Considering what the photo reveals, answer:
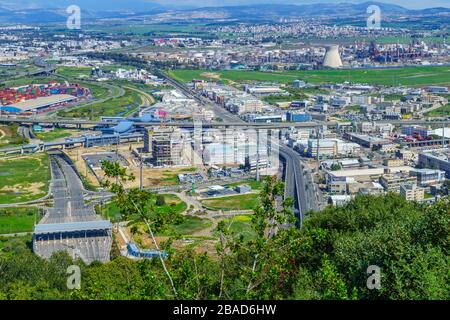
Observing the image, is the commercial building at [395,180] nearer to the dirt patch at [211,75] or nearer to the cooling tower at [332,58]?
the dirt patch at [211,75]

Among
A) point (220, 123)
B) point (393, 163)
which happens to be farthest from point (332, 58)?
point (393, 163)

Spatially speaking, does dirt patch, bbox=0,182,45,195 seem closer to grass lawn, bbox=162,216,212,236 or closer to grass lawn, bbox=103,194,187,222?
grass lawn, bbox=103,194,187,222

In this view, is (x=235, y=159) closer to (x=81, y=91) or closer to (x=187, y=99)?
(x=187, y=99)

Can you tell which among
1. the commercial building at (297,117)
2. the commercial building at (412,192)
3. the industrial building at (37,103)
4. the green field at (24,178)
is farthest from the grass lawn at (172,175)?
the industrial building at (37,103)

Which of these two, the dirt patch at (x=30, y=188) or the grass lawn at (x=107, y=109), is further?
the grass lawn at (x=107, y=109)

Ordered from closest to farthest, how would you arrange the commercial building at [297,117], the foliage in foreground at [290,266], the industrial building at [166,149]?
1. the foliage in foreground at [290,266]
2. the industrial building at [166,149]
3. the commercial building at [297,117]

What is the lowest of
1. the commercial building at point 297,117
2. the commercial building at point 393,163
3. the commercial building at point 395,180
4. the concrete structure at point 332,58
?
the commercial building at point 395,180
